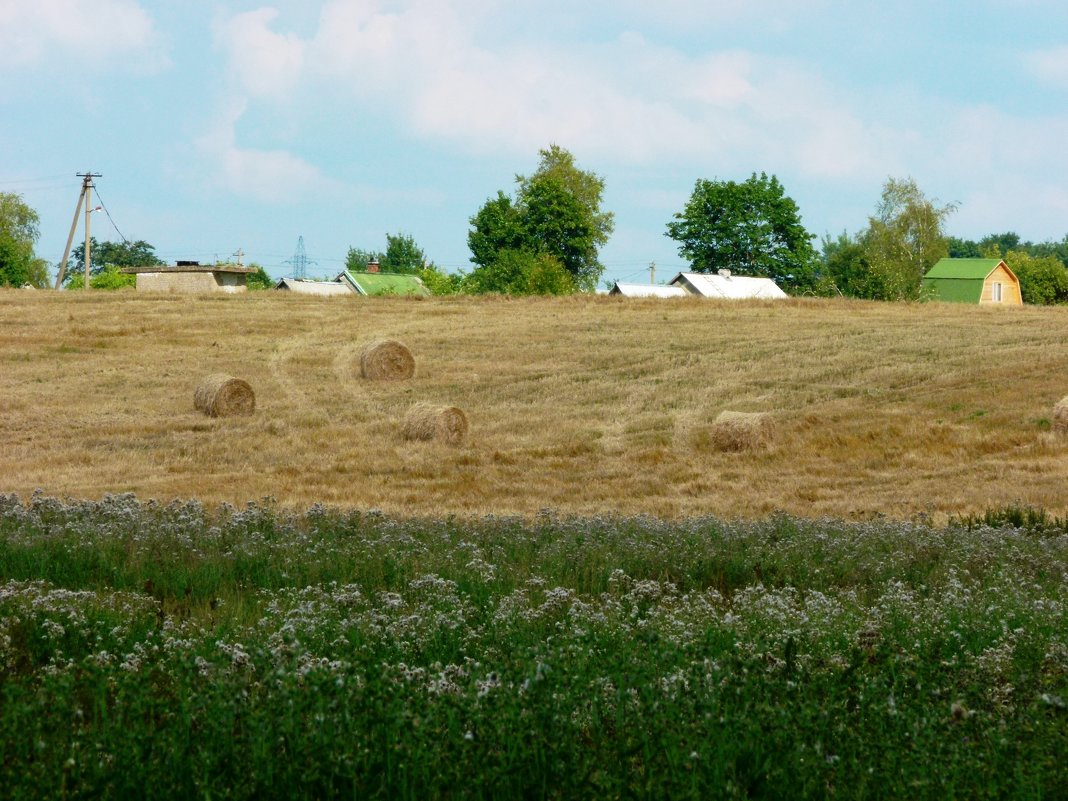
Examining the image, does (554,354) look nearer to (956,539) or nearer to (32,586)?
(956,539)

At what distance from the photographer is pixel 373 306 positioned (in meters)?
56.7

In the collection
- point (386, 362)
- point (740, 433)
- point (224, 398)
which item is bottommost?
point (740, 433)

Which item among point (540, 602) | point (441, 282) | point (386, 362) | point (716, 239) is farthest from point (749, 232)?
point (540, 602)

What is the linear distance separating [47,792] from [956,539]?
10763mm

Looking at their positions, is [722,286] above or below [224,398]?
above

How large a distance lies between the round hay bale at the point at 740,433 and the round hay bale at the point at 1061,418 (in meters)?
6.04

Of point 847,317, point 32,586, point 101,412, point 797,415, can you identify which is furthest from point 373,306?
point 32,586

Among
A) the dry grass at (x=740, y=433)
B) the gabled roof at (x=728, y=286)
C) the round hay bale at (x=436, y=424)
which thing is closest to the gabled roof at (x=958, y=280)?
the gabled roof at (x=728, y=286)

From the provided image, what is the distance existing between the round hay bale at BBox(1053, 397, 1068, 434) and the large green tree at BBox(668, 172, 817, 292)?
82.0m

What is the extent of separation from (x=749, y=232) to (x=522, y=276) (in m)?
22.3

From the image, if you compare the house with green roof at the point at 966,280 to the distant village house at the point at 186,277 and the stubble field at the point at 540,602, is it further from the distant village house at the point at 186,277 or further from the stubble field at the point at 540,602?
the stubble field at the point at 540,602

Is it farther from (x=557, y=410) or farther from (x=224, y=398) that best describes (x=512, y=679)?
(x=224, y=398)

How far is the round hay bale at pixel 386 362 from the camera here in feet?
119

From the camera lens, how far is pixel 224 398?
30.0 meters
